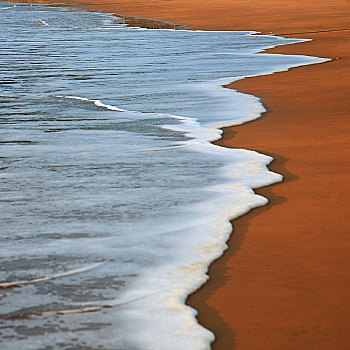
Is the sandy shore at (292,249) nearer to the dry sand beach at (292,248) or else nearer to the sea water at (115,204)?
the dry sand beach at (292,248)

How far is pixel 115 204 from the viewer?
13.5 feet

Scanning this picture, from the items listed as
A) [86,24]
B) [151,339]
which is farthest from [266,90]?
[86,24]

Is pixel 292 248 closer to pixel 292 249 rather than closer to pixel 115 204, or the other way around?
pixel 292 249

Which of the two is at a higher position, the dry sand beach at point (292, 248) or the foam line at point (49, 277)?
the dry sand beach at point (292, 248)

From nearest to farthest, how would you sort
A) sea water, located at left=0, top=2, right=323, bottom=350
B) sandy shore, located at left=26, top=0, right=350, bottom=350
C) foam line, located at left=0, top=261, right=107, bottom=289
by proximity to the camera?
sandy shore, located at left=26, top=0, right=350, bottom=350 < sea water, located at left=0, top=2, right=323, bottom=350 < foam line, located at left=0, top=261, right=107, bottom=289

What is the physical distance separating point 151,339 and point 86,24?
25.3 m

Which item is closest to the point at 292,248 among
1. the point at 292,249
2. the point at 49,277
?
the point at 292,249

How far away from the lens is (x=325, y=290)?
288cm

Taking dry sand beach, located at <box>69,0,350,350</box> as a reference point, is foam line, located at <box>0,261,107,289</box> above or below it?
below

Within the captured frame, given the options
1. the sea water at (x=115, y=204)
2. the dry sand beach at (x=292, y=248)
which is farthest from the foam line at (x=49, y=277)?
the dry sand beach at (x=292, y=248)

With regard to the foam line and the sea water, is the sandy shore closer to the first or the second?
the sea water

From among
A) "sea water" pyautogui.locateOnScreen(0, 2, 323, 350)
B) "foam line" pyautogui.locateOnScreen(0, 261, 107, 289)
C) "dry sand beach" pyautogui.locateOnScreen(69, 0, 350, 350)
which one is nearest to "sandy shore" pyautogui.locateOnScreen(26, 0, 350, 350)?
"dry sand beach" pyautogui.locateOnScreen(69, 0, 350, 350)

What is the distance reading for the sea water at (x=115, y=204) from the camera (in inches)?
106

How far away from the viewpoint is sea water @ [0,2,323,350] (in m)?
2.69
